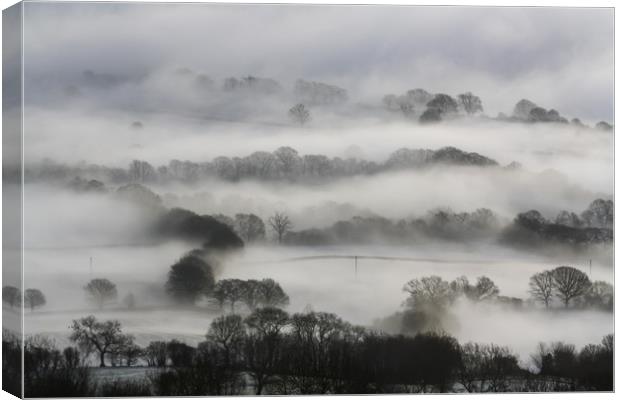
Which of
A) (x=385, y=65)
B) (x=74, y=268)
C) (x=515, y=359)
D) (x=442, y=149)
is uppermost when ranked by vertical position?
(x=385, y=65)

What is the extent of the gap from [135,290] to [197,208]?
678mm

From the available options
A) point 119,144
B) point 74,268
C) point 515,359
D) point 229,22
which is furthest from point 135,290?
point 515,359

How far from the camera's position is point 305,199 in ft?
29.3

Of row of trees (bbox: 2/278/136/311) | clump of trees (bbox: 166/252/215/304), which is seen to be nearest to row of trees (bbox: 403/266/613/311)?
clump of trees (bbox: 166/252/215/304)

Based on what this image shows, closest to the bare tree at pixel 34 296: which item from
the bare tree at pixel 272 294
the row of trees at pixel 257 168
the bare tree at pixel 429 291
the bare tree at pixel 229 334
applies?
the row of trees at pixel 257 168

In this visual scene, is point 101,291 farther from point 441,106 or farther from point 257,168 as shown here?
point 441,106

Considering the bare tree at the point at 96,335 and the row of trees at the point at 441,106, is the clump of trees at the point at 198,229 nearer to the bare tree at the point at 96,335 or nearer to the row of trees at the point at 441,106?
the bare tree at the point at 96,335

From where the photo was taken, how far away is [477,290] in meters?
9.01

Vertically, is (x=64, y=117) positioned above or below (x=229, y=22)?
below

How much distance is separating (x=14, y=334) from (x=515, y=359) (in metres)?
3.36

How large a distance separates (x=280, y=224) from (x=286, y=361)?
3.01ft

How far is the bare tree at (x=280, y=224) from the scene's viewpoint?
888 centimetres

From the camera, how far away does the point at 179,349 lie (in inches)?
345

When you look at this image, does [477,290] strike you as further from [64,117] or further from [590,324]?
[64,117]
